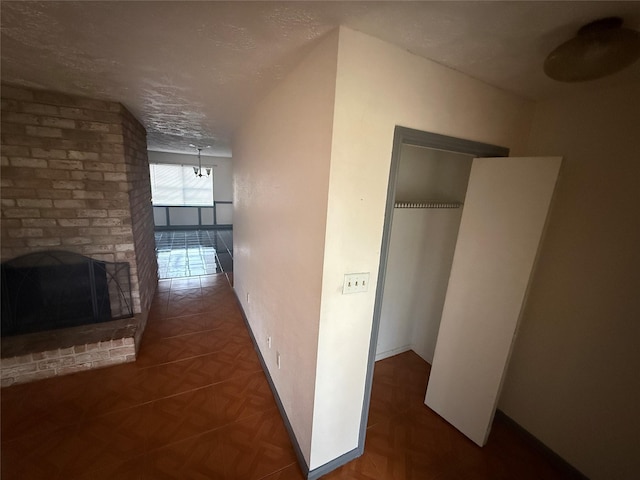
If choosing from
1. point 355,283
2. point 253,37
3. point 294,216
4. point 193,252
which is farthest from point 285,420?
point 193,252

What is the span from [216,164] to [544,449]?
332 inches

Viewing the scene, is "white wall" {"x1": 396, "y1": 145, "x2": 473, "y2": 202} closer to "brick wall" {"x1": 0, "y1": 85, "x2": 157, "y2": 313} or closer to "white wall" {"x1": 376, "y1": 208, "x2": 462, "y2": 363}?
"white wall" {"x1": 376, "y1": 208, "x2": 462, "y2": 363}

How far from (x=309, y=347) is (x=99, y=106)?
2634 mm

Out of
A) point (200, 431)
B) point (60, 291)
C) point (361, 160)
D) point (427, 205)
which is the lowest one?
point (200, 431)

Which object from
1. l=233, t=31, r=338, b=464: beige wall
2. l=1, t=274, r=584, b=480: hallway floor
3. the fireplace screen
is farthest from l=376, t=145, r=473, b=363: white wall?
the fireplace screen

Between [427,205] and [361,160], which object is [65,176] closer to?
[361,160]

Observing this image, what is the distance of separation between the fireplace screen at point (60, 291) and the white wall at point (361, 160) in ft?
7.67

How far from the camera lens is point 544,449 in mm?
1637

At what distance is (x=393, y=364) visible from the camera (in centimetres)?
245

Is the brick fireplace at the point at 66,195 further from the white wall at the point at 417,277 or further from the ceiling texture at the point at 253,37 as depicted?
the white wall at the point at 417,277

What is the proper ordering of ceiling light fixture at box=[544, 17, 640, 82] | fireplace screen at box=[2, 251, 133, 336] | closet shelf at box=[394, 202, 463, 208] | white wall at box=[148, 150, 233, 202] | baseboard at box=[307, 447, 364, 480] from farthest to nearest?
white wall at box=[148, 150, 233, 202] < fireplace screen at box=[2, 251, 133, 336] < closet shelf at box=[394, 202, 463, 208] < baseboard at box=[307, 447, 364, 480] < ceiling light fixture at box=[544, 17, 640, 82]

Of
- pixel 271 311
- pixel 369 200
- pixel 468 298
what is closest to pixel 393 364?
pixel 468 298

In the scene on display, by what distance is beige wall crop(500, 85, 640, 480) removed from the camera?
129 centimetres

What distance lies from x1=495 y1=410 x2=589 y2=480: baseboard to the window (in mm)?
8182
